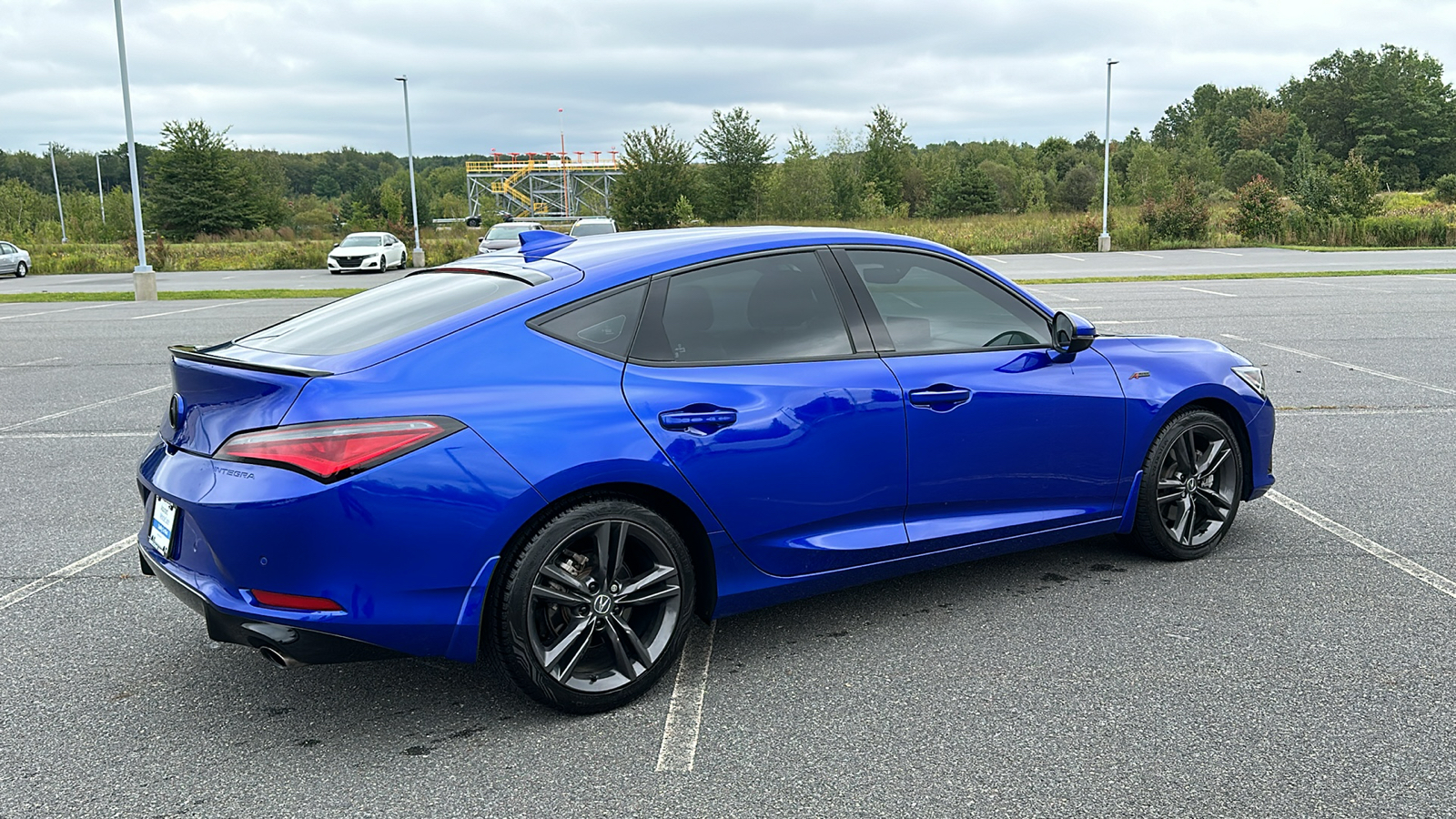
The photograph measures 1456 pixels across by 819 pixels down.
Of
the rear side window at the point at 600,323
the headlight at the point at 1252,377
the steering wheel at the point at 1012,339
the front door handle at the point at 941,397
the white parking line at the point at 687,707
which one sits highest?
the rear side window at the point at 600,323

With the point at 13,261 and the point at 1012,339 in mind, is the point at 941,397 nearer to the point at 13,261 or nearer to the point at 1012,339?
the point at 1012,339

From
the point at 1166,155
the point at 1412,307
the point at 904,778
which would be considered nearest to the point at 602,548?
the point at 904,778

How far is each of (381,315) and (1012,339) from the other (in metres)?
2.51

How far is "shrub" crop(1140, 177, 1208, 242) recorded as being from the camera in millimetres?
40125

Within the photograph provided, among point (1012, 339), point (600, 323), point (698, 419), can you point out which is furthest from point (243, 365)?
point (1012, 339)

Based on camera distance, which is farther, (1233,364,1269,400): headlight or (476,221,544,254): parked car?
(476,221,544,254): parked car

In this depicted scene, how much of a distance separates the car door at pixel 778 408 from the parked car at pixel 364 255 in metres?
32.9

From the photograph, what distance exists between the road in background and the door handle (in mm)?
22725

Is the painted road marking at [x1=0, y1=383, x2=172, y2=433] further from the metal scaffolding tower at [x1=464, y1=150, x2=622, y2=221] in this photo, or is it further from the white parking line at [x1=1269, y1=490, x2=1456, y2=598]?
the metal scaffolding tower at [x1=464, y1=150, x2=622, y2=221]

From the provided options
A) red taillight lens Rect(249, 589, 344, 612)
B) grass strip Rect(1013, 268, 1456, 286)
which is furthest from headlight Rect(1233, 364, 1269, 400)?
grass strip Rect(1013, 268, 1456, 286)

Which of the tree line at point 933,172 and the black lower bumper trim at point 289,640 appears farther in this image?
the tree line at point 933,172

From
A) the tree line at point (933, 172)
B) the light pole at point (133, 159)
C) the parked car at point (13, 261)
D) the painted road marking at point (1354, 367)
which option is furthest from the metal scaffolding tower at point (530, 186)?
the painted road marking at point (1354, 367)

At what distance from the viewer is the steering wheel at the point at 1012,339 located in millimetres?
4441

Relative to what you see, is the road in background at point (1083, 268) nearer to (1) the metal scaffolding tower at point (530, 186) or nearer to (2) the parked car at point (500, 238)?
(2) the parked car at point (500, 238)
